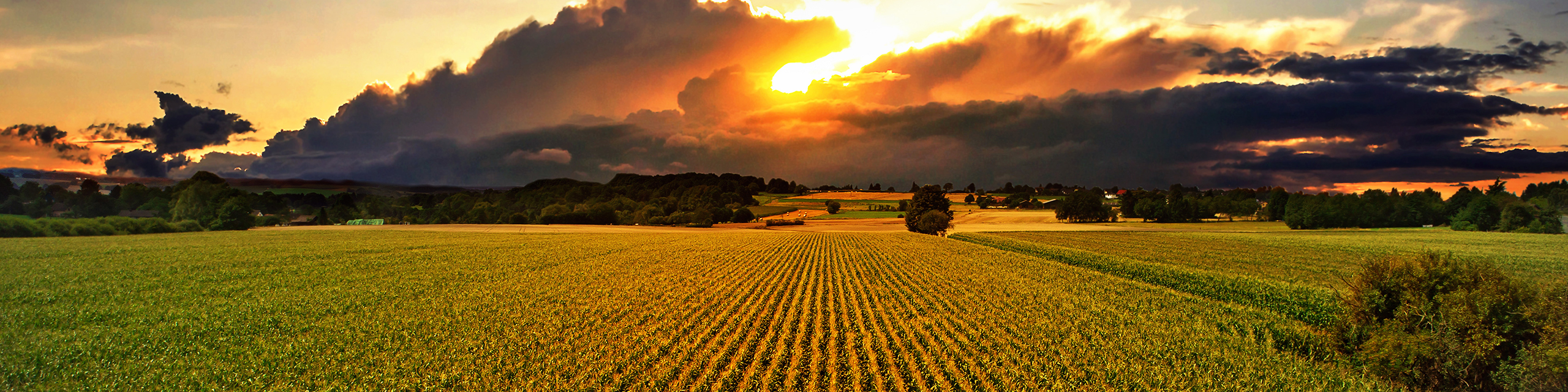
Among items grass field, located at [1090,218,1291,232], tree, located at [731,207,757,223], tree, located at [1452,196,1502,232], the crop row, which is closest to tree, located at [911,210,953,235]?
the crop row

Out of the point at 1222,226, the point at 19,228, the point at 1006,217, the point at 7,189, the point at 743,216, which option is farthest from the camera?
the point at 1006,217

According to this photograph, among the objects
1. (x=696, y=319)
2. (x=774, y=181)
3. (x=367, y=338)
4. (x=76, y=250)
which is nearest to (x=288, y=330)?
(x=367, y=338)

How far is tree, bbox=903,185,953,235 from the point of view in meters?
73.2

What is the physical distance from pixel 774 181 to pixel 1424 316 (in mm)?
161092

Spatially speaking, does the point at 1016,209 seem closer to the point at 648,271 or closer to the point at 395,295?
the point at 648,271

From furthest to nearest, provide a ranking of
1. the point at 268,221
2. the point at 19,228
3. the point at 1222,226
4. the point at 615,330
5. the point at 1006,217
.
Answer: the point at 1006,217, the point at 1222,226, the point at 268,221, the point at 19,228, the point at 615,330

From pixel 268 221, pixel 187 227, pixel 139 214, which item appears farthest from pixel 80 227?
pixel 268 221

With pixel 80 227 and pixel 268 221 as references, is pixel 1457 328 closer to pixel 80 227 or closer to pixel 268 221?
pixel 80 227

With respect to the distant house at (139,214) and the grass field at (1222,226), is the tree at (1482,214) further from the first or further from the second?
the distant house at (139,214)

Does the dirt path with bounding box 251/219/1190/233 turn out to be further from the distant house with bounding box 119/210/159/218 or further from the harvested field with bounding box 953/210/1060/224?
the distant house with bounding box 119/210/159/218

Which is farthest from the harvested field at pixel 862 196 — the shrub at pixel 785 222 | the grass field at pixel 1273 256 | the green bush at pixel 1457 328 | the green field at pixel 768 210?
the green bush at pixel 1457 328

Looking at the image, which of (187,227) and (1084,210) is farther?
(1084,210)

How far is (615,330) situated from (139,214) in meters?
73.8

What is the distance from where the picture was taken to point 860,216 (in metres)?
113
